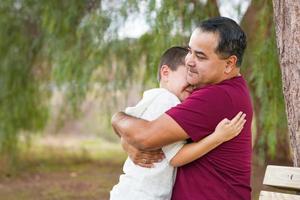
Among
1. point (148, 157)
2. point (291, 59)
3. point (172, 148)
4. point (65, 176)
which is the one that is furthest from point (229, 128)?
point (65, 176)

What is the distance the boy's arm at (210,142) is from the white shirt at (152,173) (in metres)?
0.03

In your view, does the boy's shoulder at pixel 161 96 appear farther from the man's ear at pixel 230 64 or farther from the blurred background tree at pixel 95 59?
the blurred background tree at pixel 95 59

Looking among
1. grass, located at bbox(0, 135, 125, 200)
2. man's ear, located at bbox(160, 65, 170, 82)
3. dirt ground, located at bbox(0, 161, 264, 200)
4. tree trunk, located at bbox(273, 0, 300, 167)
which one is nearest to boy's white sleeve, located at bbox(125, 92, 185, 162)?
man's ear, located at bbox(160, 65, 170, 82)

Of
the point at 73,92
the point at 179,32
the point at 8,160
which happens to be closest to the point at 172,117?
the point at 179,32

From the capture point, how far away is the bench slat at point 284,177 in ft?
8.41

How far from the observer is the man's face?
248cm

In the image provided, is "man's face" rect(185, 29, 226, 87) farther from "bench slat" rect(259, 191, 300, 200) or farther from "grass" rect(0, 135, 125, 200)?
"grass" rect(0, 135, 125, 200)

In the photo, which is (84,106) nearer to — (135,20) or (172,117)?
(135,20)

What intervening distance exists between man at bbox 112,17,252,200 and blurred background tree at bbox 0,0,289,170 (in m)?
2.56

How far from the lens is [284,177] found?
2586mm

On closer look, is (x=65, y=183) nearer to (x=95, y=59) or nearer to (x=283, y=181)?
(x=95, y=59)

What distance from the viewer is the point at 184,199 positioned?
247cm

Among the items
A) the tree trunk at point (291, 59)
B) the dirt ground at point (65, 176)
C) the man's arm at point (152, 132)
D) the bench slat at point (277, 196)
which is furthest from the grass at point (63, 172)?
the man's arm at point (152, 132)

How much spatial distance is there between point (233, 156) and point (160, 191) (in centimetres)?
31
